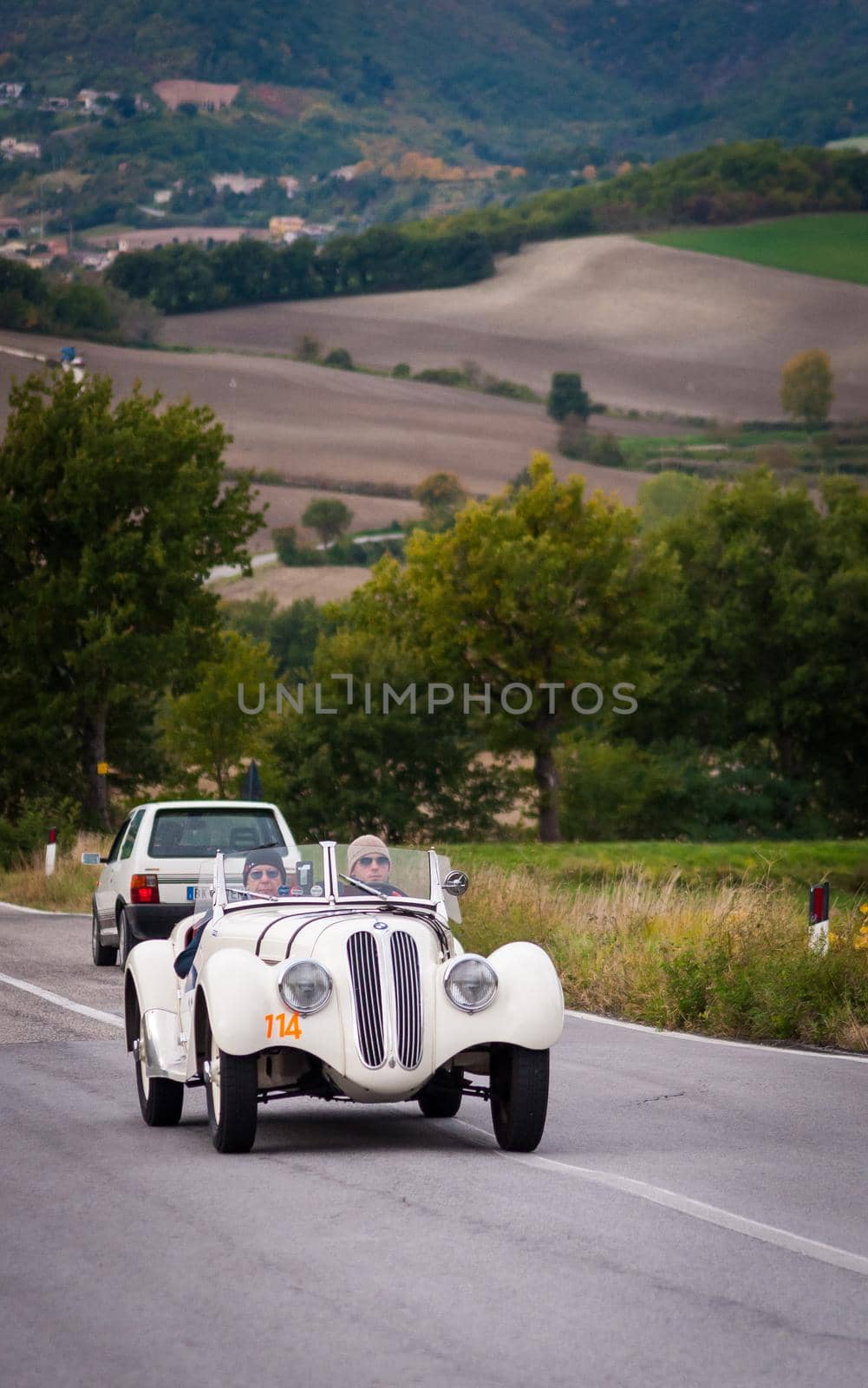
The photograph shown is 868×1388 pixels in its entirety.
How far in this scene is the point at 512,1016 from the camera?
877 centimetres

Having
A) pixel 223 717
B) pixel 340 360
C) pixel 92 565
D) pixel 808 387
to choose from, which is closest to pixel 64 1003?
pixel 92 565

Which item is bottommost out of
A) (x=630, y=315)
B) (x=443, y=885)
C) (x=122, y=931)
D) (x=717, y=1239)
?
(x=122, y=931)

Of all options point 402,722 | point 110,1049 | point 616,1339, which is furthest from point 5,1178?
point 402,722

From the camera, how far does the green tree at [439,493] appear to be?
533 ft

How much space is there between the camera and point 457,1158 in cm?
891

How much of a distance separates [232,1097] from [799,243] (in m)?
190

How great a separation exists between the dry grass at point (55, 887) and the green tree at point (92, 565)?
15325 millimetres

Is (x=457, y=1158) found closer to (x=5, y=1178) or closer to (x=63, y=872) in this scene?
(x=5, y=1178)

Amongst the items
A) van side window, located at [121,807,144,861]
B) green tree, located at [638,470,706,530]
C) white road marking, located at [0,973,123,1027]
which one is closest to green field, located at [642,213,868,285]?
green tree, located at [638,470,706,530]

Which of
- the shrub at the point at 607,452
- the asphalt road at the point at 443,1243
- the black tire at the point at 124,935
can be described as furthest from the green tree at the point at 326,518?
the asphalt road at the point at 443,1243

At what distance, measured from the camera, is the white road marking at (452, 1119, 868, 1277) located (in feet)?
22.7

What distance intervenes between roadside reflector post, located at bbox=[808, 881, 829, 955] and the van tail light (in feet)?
23.7

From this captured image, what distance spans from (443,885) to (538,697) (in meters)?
62.1

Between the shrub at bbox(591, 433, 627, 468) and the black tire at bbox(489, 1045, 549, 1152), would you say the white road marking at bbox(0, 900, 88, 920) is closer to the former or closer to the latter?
the black tire at bbox(489, 1045, 549, 1152)
